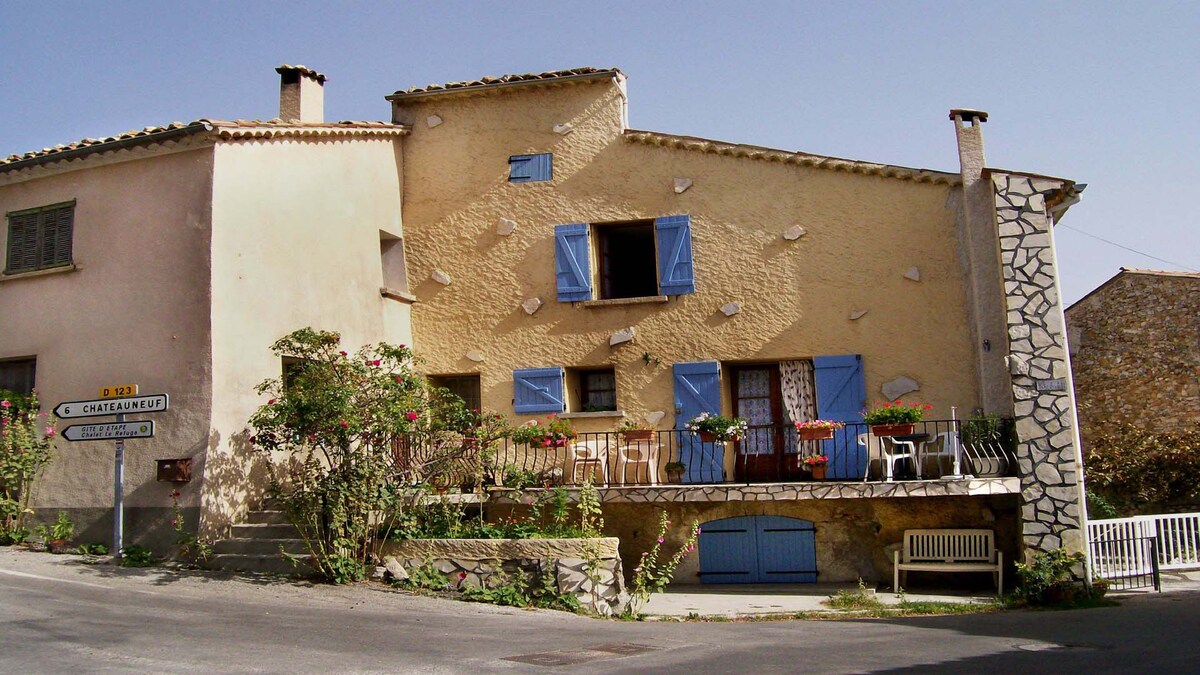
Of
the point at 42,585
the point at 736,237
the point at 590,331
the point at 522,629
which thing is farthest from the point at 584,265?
the point at 42,585

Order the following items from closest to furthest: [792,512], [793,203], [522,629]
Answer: [522,629], [792,512], [793,203]

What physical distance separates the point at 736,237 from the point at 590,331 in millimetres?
2528

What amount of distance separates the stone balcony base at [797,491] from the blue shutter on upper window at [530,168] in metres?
5.02

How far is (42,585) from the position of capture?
10.2 meters

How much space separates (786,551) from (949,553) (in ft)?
6.78

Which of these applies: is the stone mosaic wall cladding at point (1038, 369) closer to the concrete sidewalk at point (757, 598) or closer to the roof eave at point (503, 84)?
the concrete sidewalk at point (757, 598)

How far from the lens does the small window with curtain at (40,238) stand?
1316 centimetres

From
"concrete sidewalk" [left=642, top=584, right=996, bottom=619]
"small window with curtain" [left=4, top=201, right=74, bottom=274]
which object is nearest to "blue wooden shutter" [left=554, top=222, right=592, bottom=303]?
"concrete sidewalk" [left=642, top=584, right=996, bottom=619]

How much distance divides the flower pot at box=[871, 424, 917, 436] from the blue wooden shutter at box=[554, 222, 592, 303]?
15.1 ft

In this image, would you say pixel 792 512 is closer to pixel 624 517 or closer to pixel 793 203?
pixel 624 517

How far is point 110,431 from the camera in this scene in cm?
1109

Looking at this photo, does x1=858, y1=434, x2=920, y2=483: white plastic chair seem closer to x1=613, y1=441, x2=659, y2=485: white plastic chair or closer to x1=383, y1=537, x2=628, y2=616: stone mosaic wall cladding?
x1=613, y1=441, x2=659, y2=485: white plastic chair

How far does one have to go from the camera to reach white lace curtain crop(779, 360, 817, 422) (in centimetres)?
1462

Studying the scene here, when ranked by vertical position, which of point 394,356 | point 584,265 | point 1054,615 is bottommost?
point 1054,615
